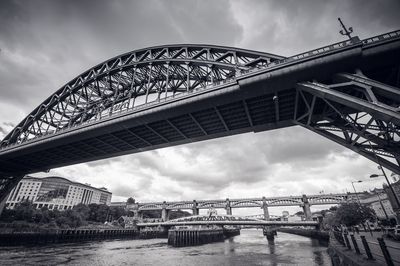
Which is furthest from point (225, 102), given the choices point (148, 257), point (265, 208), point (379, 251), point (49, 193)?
point (49, 193)

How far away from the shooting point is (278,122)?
18672mm

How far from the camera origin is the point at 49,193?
424 ft

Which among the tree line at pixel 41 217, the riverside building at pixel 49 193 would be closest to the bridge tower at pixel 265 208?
the tree line at pixel 41 217

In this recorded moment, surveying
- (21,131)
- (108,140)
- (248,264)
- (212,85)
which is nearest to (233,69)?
(212,85)

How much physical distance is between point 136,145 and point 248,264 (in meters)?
19.5

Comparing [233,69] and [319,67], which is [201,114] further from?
[319,67]

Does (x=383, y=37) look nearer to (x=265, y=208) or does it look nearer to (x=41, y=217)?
(x=41, y=217)

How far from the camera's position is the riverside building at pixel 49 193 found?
122625 mm

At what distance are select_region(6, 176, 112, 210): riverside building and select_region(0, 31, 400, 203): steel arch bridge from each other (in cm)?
10953

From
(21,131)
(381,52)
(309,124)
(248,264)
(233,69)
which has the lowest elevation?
(248,264)

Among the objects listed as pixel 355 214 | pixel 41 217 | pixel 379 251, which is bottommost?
pixel 379 251

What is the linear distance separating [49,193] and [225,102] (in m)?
155

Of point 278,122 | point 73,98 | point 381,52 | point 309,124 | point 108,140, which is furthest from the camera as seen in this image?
point 73,98

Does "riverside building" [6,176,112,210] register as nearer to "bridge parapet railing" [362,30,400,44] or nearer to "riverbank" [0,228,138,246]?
"riverbank" [0,228,138,246]
